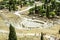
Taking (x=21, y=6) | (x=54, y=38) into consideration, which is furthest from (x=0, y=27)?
(x=21, y=6)

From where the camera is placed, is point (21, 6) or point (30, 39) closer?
point (30, 39)

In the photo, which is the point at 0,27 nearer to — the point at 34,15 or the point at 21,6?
the point at 34,15

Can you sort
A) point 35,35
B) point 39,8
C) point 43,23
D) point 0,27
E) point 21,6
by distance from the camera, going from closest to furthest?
point 35,35 → point 0,27 → point 43,23 → point 39,8 → point 21,6

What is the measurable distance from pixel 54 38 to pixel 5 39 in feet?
30.7

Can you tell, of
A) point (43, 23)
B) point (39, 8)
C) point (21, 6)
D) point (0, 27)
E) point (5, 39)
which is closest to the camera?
point (5, 39)

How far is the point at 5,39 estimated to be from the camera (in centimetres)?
3950

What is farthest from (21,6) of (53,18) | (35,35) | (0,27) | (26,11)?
(35,35)

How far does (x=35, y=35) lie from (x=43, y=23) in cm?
1180

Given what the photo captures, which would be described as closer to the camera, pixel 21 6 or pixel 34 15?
pixel 34 15

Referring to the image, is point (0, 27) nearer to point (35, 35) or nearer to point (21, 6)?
point (35, 35)

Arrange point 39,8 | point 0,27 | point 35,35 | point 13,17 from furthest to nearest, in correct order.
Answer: point 39,8
point 13,17
point 0,27
point 35,35

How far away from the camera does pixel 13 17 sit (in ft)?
191

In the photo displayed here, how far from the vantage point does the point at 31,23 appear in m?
54.5

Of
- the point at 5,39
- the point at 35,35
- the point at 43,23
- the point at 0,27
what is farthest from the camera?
the point at 43,23
